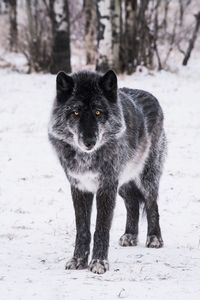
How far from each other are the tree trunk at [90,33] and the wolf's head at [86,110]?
60.9 feet

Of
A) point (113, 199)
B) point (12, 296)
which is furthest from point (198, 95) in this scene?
point (12, 296)

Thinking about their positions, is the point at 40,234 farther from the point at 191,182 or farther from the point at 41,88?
the point at 41,88

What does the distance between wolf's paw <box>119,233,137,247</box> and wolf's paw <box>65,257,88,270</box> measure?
112cm

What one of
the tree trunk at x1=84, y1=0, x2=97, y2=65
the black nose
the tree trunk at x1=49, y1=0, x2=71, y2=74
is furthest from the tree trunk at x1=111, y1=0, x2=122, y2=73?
the black nose

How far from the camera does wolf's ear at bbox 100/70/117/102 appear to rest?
17.6ft

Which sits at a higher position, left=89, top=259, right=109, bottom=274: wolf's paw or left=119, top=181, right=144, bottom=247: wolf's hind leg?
left=89, top=259, right=109, bottom=274: wolf's paw

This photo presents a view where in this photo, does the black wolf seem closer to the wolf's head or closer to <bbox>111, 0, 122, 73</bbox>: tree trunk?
the wolf's head

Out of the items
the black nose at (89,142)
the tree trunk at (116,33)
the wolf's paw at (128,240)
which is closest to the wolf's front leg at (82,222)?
the black nose at (89,142)

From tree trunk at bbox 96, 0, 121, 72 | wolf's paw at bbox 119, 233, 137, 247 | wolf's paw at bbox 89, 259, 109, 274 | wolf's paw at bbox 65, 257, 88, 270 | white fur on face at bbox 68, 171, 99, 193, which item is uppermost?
white fur on face at bbox 68, 171, 99, 193

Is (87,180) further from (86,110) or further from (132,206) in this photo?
(132,206)

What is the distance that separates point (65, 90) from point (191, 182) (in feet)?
14.9

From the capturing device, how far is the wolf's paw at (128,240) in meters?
6.61

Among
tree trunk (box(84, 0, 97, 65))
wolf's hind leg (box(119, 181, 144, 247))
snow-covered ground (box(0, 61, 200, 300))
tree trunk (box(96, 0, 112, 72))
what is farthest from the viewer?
tree trunk (box(84, 0, 97, 65))

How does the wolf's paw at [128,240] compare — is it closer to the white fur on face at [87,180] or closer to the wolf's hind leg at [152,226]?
the wolf's hind leg at [152,226]
